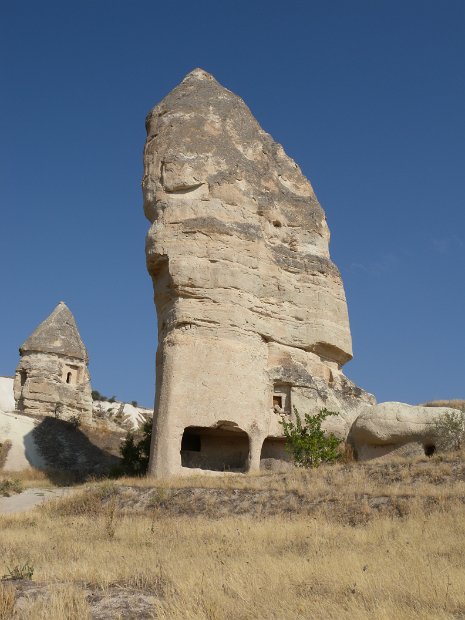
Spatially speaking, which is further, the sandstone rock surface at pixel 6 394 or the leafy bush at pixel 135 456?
the sandstone rock surface at pixel 6 394

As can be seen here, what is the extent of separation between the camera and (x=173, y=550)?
8.03 meters

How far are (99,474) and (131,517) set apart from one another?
8843mm

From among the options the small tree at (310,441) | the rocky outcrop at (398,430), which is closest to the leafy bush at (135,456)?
the small tree at (310,441)

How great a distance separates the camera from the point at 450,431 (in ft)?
48.0

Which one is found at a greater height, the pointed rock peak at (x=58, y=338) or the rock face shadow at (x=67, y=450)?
the pointed rock peak at (x=58, y=338)

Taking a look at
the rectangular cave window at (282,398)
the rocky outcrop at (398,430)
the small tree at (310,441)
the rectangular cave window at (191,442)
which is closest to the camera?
the rocky outcrop at (398,430)

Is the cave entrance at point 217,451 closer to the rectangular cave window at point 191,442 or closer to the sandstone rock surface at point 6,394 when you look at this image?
the rectangular cave window at point 191,442

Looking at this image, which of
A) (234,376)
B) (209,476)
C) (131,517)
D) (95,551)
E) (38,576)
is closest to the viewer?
(38,576)

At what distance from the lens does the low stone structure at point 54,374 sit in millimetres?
27219

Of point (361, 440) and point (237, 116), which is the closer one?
point (361, 440)

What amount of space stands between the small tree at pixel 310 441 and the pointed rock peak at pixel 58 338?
14186mm

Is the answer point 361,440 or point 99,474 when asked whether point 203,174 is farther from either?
point 99,474

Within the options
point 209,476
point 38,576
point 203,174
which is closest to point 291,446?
point 209,476

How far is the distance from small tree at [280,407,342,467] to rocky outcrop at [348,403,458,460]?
2.58 ft
